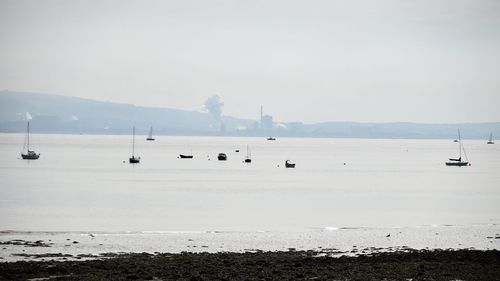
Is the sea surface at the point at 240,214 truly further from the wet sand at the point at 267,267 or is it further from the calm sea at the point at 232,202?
the wet sand at the point at 267,267

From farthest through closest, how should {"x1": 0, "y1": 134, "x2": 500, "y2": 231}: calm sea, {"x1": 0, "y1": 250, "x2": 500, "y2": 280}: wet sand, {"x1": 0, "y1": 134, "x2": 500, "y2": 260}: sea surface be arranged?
{"x1": 0, "y1": 134, "x2": 500, "y2": 231}: calm sea → {"x1": 0, "y1": 134, "x2": 500, "y2": 260}: sea surface → {"x1": 0, "y1": 250, "x2": 500, "y2": 280}: wet sand

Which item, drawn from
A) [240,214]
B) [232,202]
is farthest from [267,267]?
[232,202]

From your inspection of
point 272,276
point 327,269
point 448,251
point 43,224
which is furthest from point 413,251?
point 43,224

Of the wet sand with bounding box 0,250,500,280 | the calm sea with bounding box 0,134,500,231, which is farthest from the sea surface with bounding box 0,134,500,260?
the wet sand with bounding box 0,250,500,280

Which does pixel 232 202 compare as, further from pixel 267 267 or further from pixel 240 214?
pixel 267 267

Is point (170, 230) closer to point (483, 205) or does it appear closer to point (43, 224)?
point (43, 224)

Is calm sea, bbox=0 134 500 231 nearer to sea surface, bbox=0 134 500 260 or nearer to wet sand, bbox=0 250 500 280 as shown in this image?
sea surface, bbox=0 134 500 260

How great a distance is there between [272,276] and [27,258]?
50.7 ft

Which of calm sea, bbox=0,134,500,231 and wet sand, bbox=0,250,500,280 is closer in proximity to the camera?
wet sand, bbox=0,250,500,280

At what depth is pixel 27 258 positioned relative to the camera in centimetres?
4219

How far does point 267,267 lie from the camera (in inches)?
1515

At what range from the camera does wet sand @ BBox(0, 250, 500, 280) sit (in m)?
35.8

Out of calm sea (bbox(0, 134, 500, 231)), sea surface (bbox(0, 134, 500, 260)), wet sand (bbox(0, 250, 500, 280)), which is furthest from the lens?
calm sea (bbox(0, 134, 500, 231))

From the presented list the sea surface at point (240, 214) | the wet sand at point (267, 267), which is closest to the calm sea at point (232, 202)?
the sea surface at point (240, 214)
